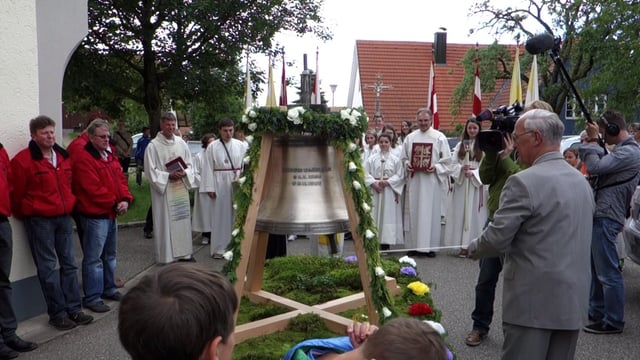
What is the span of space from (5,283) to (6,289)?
57 mm

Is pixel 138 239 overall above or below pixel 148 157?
below

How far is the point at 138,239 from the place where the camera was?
11102 mm

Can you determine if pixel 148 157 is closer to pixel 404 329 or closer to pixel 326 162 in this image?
pixel 326 162

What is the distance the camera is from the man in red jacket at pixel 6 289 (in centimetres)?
520

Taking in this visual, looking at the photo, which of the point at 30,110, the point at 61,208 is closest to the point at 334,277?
the point at 61,208

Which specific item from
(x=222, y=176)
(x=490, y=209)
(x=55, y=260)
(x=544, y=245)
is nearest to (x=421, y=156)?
(x=222, y=176)

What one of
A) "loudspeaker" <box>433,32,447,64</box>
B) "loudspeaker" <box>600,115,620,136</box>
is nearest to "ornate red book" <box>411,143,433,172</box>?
"loudspeaker" <box>600,115,620,136</box>

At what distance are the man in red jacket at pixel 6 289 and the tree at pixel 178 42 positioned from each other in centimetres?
740

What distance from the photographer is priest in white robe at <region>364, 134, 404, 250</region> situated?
10.4m

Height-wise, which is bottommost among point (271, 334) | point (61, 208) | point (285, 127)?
point (271, 334)

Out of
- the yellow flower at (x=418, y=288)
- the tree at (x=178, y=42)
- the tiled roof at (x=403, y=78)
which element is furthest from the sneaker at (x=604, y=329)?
the tiled roof at (x=403, y=78)

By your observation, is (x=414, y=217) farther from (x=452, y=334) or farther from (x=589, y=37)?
(x=589, y=37)

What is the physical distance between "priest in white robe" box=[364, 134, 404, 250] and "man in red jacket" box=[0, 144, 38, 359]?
20.6 ft

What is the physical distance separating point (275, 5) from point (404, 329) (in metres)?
12.2
